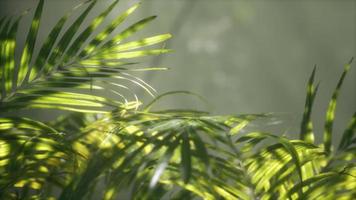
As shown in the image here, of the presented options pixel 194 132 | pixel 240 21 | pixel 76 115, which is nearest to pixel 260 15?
pixel 240 21

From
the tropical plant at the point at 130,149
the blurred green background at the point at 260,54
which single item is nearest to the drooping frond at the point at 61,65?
the tropical plant at the point at 130,149

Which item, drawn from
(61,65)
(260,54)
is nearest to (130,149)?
(61,65)

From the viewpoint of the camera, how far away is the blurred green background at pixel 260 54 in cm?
470

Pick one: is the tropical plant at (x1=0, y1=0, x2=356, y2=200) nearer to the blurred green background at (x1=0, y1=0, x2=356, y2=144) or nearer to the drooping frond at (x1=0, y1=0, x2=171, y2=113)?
the drooping frond at (x1=0, y1=0, x2=171, y2=113)

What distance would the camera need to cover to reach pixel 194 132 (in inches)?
20.5

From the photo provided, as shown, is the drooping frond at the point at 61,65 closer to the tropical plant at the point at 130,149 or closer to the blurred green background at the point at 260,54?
the tropical plant at the point at 130,149

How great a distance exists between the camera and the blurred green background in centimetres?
470

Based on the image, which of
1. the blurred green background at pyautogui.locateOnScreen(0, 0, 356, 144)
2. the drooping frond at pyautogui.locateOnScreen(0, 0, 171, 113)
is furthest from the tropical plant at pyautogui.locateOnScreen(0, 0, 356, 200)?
the blurred green background at pyautogui.locateOnScreen(0, 0, 356, 144)

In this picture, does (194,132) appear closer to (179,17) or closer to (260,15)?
(179,17)

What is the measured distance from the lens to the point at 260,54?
4.96m

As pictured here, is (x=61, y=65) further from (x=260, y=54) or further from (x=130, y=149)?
(x=260, y=54)

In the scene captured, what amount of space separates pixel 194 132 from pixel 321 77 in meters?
4.52

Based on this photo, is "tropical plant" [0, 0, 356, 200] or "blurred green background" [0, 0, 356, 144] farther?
"blurred green background" [0, 0, 356, 144]

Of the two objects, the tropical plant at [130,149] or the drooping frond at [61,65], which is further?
the drooping frond at [61,65]
